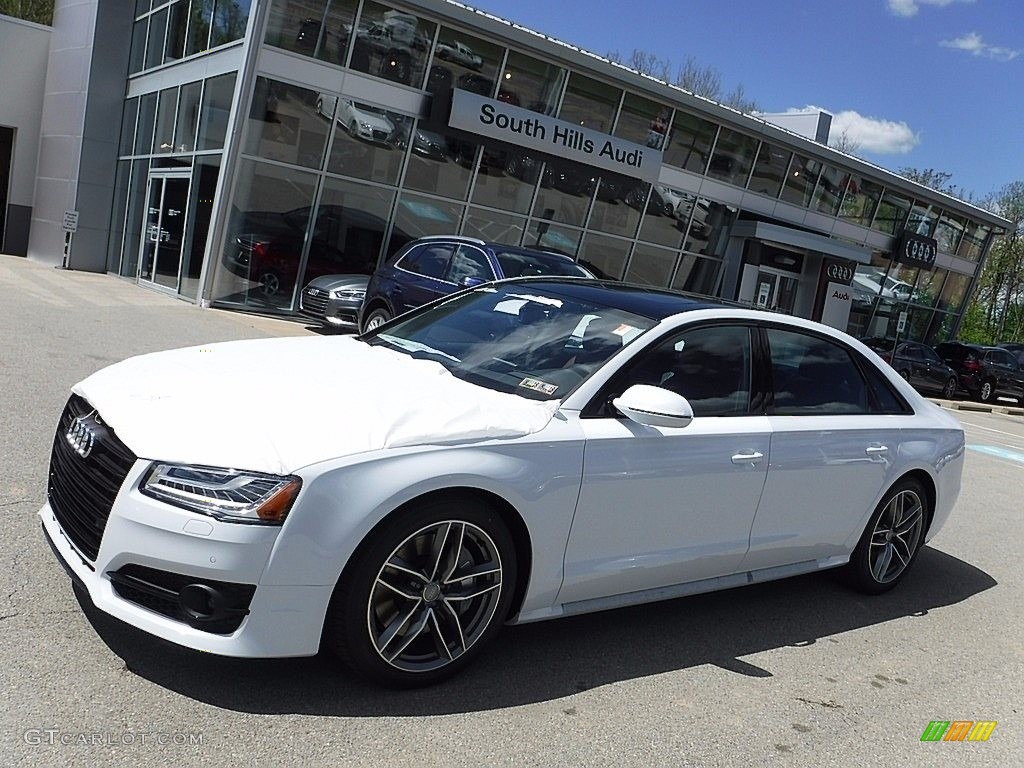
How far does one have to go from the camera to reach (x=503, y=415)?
12.2ft

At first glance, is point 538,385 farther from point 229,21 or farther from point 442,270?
point 229,21

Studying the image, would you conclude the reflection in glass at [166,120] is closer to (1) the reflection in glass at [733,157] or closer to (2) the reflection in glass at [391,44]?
(2) the reflection in glass at [391,44]

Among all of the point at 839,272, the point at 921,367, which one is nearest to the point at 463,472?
the point at 921,367

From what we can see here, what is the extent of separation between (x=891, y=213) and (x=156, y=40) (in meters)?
22.7

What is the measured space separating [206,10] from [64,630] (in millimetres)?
18027

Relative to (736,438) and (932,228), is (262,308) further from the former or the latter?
(932,228)

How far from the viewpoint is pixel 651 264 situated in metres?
24.8

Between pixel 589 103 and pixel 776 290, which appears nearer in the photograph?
pixel 589 103

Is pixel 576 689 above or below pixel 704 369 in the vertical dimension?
below

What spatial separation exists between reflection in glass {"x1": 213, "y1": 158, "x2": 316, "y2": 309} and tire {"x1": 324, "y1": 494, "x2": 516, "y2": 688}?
1496cm

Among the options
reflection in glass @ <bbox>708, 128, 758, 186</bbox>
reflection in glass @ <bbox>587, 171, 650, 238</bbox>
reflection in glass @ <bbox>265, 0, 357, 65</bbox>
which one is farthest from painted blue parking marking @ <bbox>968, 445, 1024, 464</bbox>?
reflection in glass @ <bbox>265, 0, 357, 65</bbox>

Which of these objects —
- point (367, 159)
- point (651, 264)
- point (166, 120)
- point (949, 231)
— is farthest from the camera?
point (949, 231)

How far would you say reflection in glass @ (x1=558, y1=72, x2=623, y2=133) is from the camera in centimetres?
2114

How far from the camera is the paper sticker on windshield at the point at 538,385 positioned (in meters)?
4.01
